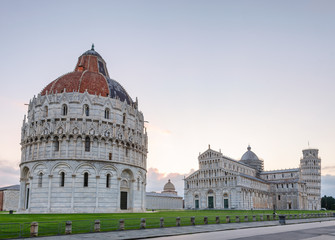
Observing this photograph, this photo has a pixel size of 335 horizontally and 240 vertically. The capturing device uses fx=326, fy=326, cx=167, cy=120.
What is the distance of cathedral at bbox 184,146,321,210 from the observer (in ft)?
326

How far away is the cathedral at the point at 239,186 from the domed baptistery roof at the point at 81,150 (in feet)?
159

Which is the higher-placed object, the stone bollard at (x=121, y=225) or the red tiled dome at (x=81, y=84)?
the red tiled dome at (x=81, y=84)

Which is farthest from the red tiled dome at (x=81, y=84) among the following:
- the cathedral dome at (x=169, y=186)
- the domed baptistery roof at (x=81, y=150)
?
the cathedral dome at (x=169, y=186)

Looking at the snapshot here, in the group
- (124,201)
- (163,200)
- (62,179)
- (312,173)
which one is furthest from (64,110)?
(312,173)

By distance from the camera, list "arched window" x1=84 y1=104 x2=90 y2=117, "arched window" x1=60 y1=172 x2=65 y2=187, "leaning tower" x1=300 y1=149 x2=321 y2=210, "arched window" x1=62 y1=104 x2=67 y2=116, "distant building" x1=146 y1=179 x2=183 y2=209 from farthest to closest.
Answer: "leaning tower" x1=300 y1=149 x2=321 y2=210
"distant building" x1=146 y1=179 x2=183 y2=209
"arched window" x1=84 y1=104 x2=90 y2=117
"arched window" x1=62 y1=104 x2=67 y2=116
"arched window" x1=60 y1=172 x2=65 y2=187

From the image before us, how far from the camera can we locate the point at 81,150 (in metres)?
49.6

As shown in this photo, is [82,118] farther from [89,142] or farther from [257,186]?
[257,186]

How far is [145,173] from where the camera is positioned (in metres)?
60.6

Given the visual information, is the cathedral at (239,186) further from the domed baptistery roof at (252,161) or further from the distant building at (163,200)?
the distant building at (163,200)

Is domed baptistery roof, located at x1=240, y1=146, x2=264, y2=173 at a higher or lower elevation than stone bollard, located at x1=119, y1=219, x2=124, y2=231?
higher

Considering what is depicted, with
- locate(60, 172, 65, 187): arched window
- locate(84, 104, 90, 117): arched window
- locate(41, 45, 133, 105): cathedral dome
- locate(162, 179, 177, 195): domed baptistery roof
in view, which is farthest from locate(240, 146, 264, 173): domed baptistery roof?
locate(60, 172, 65, 187): arched window

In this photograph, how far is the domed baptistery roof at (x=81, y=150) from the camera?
48.4 metres

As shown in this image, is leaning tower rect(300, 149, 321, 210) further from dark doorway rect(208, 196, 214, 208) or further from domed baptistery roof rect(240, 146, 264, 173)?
dark doorway rect(208, 196, 214, 208)

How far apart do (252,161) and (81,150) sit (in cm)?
9425
